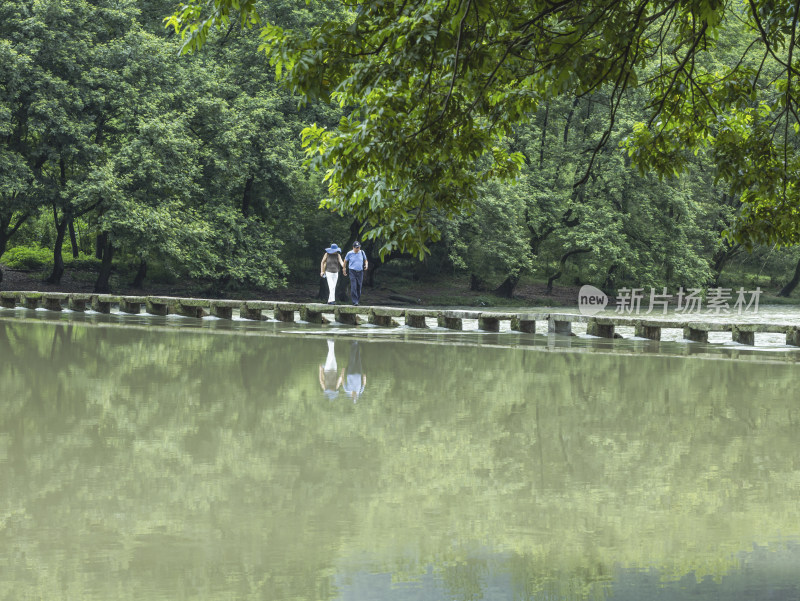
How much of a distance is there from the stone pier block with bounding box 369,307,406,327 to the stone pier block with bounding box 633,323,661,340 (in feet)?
16.8

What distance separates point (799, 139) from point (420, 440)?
40449 millimetres

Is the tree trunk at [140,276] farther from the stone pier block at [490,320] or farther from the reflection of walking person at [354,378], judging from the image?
the reflection of walking person at [354,378]

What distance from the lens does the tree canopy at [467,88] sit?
666 centimetres

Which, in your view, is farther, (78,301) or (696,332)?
(78,301)

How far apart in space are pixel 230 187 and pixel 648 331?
61.1ft

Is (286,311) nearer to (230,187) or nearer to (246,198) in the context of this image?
(230,187)

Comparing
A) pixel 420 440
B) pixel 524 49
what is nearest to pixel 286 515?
pixel 420 440

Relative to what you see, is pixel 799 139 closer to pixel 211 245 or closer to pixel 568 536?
pixel 211 245

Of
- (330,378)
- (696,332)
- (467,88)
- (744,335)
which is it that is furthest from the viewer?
(696,332)

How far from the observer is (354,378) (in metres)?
11.8

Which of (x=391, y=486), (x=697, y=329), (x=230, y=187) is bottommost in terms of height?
(x=697, y=329)

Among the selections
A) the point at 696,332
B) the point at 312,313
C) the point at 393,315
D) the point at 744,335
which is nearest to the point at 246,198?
the point at 312,313

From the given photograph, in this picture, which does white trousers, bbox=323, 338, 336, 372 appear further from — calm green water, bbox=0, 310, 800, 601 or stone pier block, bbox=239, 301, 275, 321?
stone pier block, bbox=239, 301, 275, 321

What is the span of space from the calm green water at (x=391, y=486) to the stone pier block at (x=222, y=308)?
1117 centimetres
